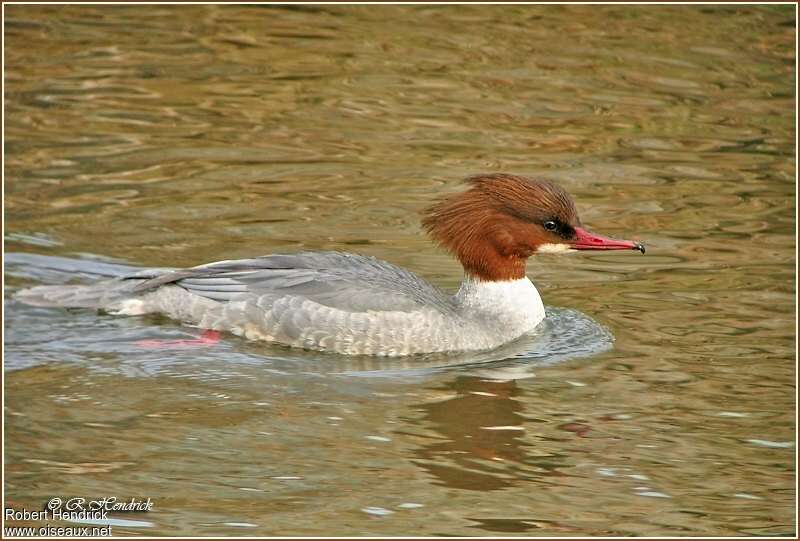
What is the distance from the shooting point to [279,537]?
20.9ft

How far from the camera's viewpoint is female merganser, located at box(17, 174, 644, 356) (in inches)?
346

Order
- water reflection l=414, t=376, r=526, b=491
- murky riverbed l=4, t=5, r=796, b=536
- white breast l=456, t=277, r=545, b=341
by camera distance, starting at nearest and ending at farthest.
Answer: murky riverbed l=4, t=5, r=796, b=536 < water reflection l=414, t=376, r=526, b=491 < white breast l=456, t=277, r=545, b=341

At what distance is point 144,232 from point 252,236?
0.82m

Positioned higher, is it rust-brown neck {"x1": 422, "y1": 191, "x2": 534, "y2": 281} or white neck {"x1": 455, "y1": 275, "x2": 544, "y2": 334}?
rust-brown neck {"x1": 422, "y1": 191, "x2": 534, "y2": 281}

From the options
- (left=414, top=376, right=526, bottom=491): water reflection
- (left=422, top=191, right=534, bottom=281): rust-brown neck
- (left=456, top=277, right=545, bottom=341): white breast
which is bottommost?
(left=414, top=376, right=526, bottom=491): water reflection

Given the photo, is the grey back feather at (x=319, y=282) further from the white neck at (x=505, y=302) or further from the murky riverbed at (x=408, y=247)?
the murky riverbed at (x=408, y=247)

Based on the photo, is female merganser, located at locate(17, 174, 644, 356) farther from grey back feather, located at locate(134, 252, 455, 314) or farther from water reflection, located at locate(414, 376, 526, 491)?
water reflection, located at locate(414, 376, 526, 491)

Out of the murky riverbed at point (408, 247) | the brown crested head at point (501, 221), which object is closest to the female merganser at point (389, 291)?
the brown crested head at point (501, 221)

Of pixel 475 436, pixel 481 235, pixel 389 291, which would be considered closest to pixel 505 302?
pixel 481 235

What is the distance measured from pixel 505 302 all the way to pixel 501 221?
0.54 meters

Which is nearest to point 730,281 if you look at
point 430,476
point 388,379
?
point 388,379

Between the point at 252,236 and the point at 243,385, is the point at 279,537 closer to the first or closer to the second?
the point at 243,385

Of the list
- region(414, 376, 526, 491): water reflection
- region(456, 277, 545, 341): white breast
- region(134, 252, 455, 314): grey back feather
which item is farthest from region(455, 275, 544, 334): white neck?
region(414, 376, 526, 491): water reflection

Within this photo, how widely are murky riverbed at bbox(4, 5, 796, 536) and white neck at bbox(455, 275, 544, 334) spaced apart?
0.70ft
